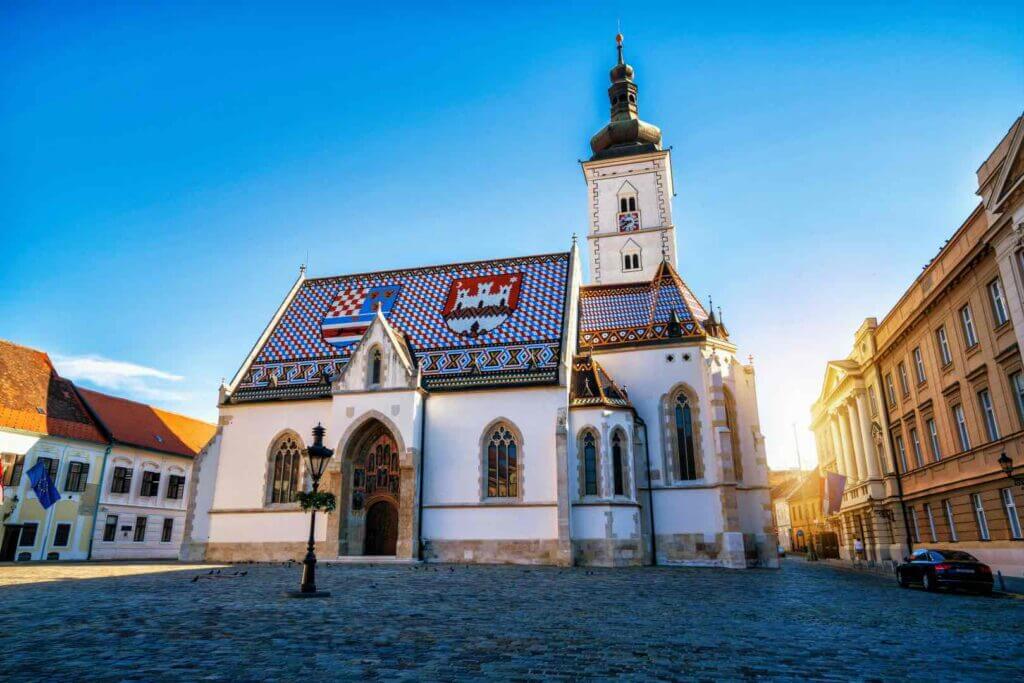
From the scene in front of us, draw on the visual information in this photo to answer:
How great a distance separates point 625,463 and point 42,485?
1125 inches

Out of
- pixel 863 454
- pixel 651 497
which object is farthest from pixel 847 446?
pixel 651 497

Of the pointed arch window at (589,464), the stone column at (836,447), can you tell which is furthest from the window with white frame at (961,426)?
the stone column at (836,447)

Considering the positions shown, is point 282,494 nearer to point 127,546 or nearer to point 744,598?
point 127,546

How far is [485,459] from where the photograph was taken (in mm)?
29781

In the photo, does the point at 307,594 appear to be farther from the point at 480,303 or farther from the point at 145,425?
A: the point at 145,425

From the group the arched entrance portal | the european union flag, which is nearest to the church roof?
the arched entrance portal

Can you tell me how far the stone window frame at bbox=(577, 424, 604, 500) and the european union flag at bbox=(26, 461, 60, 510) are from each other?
85.9 ft

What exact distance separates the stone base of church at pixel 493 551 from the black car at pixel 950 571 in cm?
1325

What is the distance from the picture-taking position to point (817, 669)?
704 centimetres

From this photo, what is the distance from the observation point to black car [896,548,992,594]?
17703 mm

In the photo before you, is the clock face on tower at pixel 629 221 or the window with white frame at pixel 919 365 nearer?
the window with white frame at pixel 919 365

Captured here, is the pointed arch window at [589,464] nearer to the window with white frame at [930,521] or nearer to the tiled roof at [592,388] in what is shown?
the tiled roof at [592,388]

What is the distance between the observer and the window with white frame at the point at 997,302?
2155 centimetres

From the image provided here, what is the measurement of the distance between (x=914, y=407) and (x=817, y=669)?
27.4 metres
